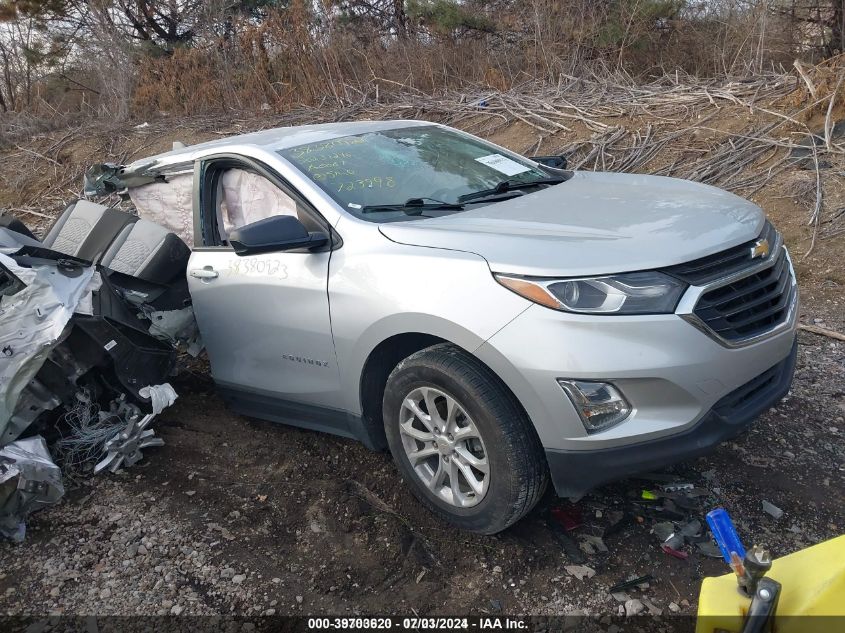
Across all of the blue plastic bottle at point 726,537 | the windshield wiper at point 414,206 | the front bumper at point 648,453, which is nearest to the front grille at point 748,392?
the front bumper at point 648,453

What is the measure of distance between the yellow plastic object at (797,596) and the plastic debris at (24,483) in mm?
3110

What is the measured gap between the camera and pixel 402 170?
382 centimetres

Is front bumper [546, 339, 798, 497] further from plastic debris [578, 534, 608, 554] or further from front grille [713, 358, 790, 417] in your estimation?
plastic debris [578, 534, 608, 554]

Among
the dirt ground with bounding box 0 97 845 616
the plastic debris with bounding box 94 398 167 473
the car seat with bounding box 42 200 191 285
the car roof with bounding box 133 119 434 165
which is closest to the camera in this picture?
the dirt ground with bounding box 0 97 845 616

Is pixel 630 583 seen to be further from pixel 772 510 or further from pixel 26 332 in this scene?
pixel 26 332

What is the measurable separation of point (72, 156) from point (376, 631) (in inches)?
499

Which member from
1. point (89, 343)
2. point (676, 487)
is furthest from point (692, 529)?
point (89, 343)

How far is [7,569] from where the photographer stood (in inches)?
126

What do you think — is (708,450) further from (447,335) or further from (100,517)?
(100,517)

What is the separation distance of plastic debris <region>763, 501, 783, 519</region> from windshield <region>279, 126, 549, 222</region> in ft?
6.37

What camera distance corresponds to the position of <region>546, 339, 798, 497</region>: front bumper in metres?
2.63

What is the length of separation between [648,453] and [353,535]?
1.40m

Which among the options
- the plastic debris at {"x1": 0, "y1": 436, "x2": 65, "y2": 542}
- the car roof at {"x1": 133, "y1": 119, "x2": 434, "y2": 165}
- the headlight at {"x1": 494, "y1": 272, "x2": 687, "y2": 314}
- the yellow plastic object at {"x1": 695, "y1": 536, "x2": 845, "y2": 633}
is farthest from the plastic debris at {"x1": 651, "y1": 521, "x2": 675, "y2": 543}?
the plastic debris at {"x1": 0, "y1": 436, "x2": 65, "y2": 542}

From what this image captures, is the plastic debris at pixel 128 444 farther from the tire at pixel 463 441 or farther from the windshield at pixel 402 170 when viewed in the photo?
the windshield at pixel 402 170
